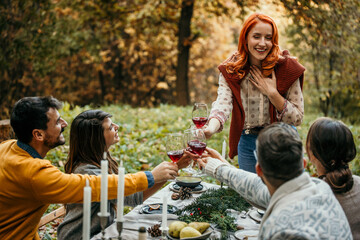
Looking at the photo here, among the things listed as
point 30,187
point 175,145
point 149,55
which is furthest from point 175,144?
point 149,55

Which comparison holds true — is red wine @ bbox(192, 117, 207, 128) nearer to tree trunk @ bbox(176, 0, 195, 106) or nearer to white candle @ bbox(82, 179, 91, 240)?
white candle @ bbox(82, 179, 91, 240)

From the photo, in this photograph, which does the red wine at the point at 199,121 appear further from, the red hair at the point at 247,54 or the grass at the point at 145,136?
the grass at the point at 145,136

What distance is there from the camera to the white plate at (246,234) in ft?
6.42

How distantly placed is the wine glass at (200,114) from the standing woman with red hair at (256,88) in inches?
3.5

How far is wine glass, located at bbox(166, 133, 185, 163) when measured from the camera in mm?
2329

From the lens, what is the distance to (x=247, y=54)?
295cm

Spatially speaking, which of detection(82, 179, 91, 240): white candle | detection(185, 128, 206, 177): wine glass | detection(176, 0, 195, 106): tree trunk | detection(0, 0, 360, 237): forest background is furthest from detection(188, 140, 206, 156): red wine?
detection(176, 0, 195, 106): tree trunk

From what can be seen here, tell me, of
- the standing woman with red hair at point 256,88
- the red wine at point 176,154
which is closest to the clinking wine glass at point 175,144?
the red wine at point 176,154

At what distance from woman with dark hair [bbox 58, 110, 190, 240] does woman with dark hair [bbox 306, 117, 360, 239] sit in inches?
39.3

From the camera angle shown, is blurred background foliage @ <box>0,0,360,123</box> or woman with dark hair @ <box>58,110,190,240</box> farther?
blurred background foliage @ <box>0,0,360,123</box>

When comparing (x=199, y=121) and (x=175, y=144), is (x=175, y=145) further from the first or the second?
(x=199, y=121)

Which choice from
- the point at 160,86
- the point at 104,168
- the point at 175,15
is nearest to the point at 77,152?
the point at 104,168

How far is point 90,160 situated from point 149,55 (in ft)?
39.8

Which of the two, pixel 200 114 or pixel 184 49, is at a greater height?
pixel 184 49
